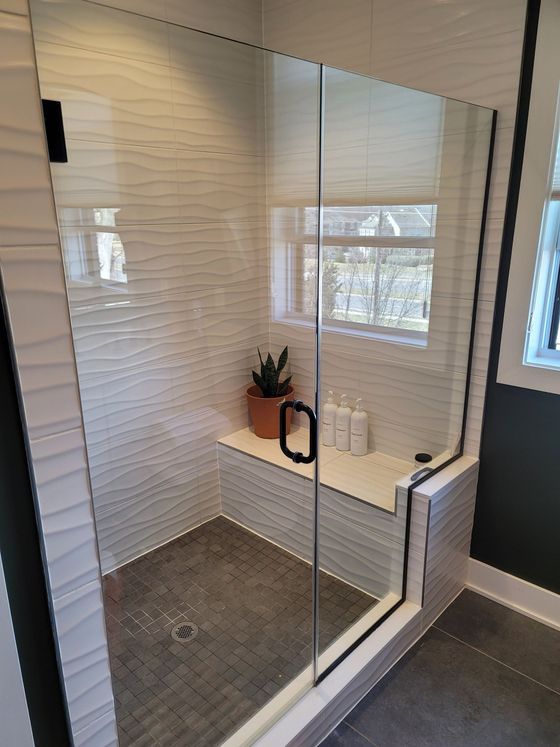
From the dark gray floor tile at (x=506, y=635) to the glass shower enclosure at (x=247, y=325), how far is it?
0.33 metres

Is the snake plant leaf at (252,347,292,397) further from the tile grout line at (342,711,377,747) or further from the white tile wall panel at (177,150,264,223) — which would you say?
the tile grout line at (342,711,377,747)

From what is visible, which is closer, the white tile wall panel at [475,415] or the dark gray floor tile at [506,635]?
the dark gray floor tile at [506,635]

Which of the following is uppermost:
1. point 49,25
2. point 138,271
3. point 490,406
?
point 49,25

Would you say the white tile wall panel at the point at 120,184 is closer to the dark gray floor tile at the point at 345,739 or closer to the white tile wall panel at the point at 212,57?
the white tile wall panel at the point at 212,57

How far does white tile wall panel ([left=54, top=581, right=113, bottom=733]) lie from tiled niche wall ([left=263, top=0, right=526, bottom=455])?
5.24 ft

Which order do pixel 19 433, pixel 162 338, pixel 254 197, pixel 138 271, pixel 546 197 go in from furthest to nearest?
pixel 254 197 → pixel 162 338 → pixel 138 271 → pixel 546 197 → pixel 19 433

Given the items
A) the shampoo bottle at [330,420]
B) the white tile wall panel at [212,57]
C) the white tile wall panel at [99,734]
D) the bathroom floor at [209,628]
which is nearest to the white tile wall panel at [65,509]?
the white tile wall panel at [99,734]

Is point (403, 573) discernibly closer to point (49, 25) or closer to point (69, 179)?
point (69, 179)

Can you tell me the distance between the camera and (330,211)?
84.4 inches

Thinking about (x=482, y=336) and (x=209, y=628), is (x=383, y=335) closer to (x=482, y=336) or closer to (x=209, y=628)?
(x=482, y=336)

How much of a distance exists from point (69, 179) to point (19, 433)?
1230mm

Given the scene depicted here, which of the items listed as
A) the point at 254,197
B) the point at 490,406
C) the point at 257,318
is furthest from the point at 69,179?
the point at 490,406

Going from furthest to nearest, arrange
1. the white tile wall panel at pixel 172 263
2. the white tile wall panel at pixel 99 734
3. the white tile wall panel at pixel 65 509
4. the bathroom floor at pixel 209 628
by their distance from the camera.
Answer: the white tile wall panel at pixel 172 263
the bathroom floor at pixel 209 628
the white tile wall panel at pixel 99 734
the white tile wall panel at pixel 65 509

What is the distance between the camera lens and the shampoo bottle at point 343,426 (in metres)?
2.25
